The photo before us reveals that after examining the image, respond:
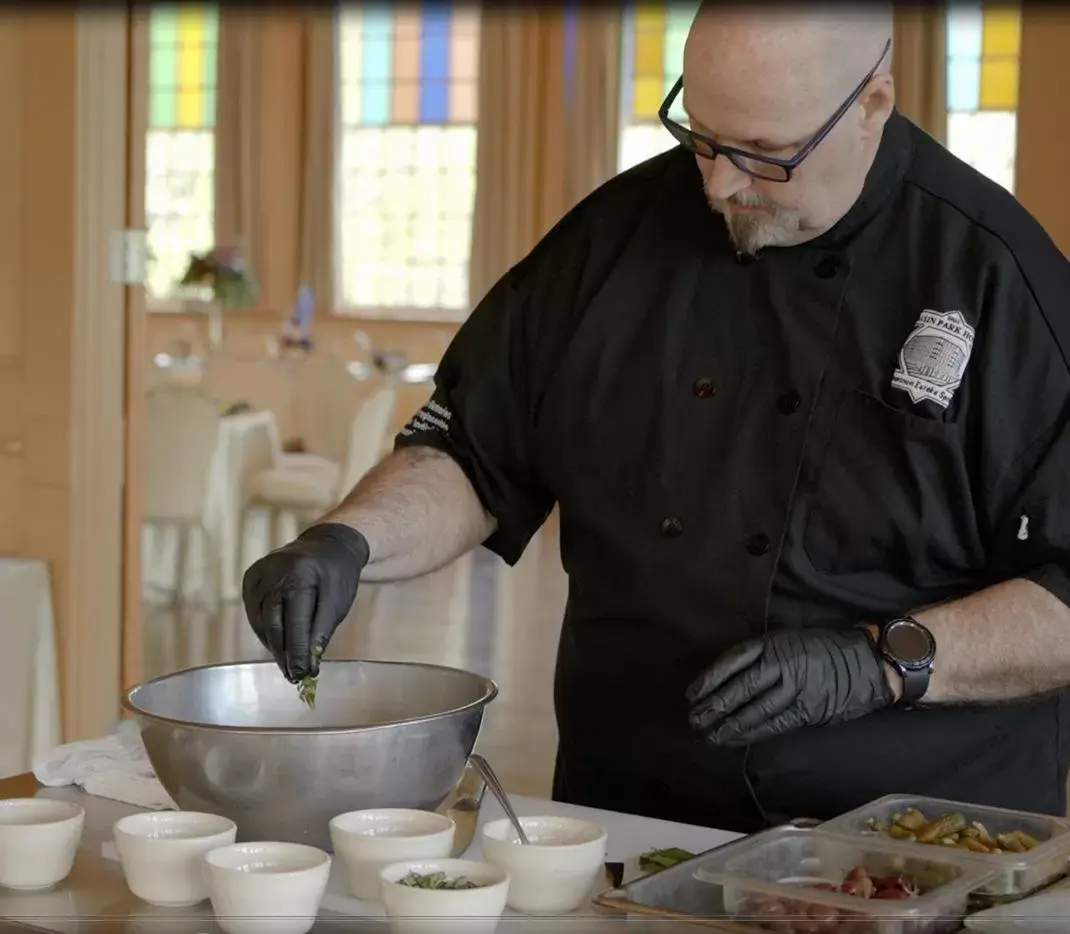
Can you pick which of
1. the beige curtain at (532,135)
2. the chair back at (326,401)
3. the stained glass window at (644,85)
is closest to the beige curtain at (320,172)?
the beige curtain at (532,135)

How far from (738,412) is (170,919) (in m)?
0.76

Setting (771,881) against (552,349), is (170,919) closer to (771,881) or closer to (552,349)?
(771,881)

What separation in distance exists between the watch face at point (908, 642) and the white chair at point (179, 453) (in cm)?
468

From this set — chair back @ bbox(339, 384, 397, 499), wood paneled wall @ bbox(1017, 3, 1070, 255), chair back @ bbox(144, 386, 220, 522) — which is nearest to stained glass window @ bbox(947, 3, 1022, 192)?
chair back @ bbox(339, 384, 397, 499)

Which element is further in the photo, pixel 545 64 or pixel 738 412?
pixel 545 64

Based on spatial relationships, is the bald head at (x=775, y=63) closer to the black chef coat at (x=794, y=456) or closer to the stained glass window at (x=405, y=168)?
the black chef coat at (x=794, y=456)

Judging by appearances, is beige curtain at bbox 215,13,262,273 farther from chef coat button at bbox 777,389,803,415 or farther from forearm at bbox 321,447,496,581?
chef coat button at bbox 777,389,803,415

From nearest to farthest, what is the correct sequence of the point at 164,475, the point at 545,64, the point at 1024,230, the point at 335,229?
the point at 1024,230 → the point at 164,475 → the point at 545,64 → the point at 335,229

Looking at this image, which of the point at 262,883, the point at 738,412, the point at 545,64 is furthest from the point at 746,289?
the point at 545,64

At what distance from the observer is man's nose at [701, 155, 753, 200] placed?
4.75 feet

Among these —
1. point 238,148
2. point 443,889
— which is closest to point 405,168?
point 238,148

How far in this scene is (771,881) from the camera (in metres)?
1.09

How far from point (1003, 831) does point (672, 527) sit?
48 cm

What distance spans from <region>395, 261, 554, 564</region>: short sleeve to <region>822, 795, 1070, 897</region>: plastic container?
2.03ft
